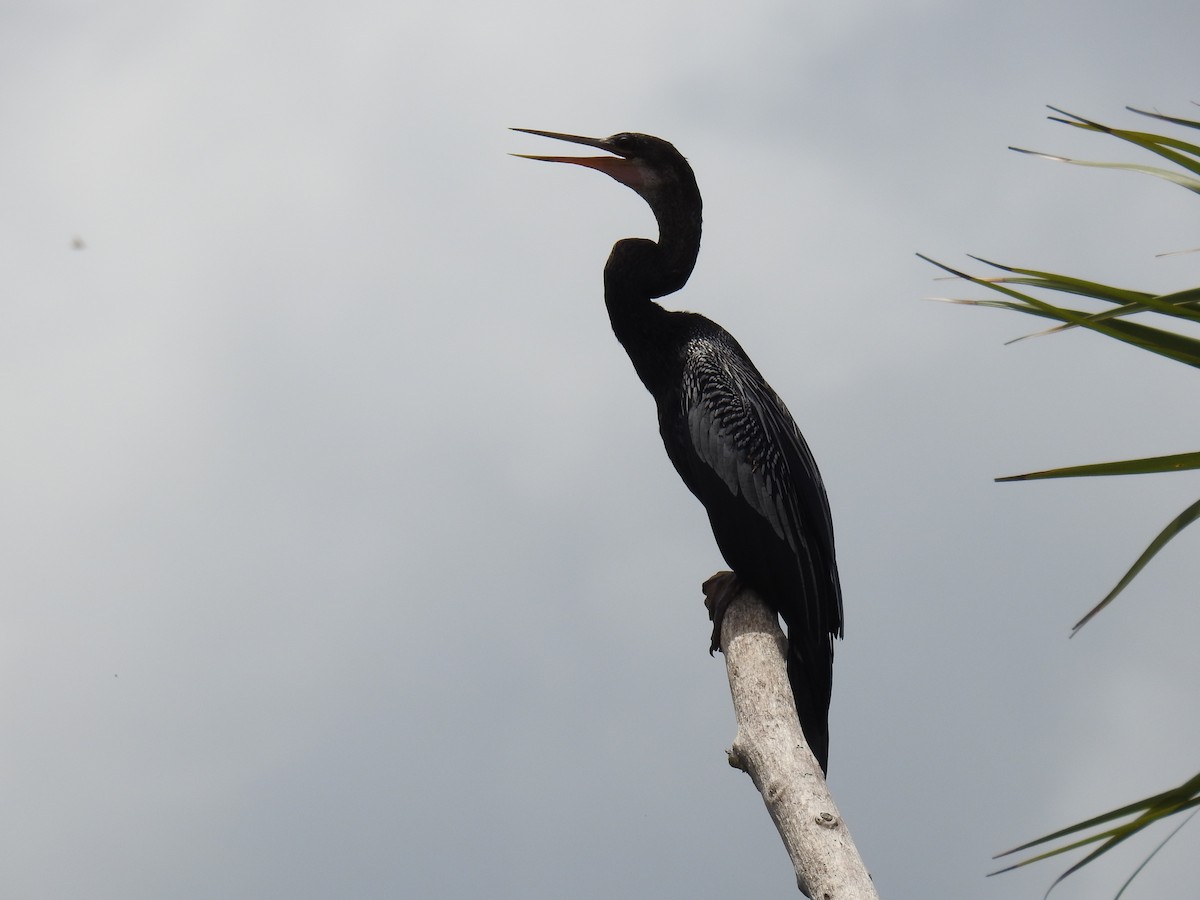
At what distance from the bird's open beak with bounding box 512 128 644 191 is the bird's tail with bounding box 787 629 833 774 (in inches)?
80.7

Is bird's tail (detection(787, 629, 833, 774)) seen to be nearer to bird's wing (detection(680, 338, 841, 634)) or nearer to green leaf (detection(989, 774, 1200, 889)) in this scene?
bird's wing (detection(680, 338, 841, 634))

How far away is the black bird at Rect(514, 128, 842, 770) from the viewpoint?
4.62 meters

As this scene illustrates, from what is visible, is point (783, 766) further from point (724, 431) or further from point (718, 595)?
point (724, 431)

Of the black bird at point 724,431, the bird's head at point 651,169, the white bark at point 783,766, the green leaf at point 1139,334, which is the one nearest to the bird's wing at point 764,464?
the black bird at point 724,431

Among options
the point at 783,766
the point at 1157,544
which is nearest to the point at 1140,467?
the point at 1157,544

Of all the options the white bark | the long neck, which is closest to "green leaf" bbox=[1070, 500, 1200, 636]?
the white bark

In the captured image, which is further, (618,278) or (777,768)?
(618,278)

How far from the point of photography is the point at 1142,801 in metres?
2.16

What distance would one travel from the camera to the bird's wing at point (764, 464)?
15.5 ft

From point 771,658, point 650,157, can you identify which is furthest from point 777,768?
point 650,157

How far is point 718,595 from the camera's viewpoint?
15.0 ft

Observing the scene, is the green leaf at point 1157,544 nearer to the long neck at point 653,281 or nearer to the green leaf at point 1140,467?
the green leaf at point 1140,467

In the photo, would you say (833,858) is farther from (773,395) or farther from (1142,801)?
(773,395)

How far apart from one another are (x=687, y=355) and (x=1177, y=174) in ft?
7.87
